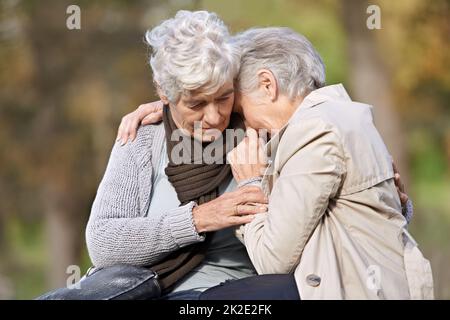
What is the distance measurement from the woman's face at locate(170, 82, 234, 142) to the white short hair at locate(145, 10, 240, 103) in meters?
0.03

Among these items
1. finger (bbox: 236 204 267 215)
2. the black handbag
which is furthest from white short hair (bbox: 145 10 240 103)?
the black handbag

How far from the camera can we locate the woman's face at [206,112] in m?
3.20

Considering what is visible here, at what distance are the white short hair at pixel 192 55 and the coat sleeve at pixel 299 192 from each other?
15.4 inches

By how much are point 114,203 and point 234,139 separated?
506 millimetres

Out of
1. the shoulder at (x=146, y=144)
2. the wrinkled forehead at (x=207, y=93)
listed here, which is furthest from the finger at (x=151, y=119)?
the wrinkled forehead at (x=207, y=93)

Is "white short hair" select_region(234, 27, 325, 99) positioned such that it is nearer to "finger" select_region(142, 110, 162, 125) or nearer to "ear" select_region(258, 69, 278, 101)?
"ear" select_region(258, 69, 278, 101)

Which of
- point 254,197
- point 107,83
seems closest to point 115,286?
point 254,197

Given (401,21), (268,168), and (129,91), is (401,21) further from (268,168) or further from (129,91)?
(268,168)

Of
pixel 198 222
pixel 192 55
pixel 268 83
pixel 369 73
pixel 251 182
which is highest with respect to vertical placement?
pixel 192 55

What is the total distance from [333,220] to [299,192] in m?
0.16

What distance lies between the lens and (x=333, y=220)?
2.87m

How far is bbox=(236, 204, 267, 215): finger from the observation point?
3.06 meters

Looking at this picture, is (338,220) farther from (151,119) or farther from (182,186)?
(151,119)
